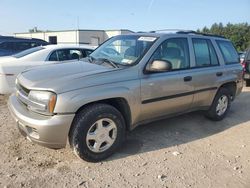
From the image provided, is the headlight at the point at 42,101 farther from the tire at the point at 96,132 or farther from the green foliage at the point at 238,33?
the green foliage at the point at 238,33

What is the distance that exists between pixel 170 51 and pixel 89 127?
6.43ft

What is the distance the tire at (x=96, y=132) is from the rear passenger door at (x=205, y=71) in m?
1.81

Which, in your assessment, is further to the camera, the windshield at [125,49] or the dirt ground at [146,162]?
the windshield at [125,49]

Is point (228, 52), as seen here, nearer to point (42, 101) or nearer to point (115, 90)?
point (115, 90)

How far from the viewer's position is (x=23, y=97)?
3.95m

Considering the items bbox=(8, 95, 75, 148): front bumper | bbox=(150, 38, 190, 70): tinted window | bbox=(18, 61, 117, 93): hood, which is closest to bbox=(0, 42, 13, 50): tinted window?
bbox=(18, 61, 117, 93): hood

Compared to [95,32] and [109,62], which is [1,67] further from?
[95,32]

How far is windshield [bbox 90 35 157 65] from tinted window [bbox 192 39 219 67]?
1010 millimetres

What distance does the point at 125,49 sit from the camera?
4.83m

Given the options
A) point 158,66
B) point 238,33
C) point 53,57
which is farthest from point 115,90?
point 238,33

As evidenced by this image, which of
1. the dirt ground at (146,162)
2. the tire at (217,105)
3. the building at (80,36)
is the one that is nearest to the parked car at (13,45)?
the dirt ground at (146,162)

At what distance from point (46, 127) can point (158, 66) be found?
183cm

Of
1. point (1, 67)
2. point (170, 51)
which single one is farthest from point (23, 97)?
point (1, 67)

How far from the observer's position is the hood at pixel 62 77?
145 inches
